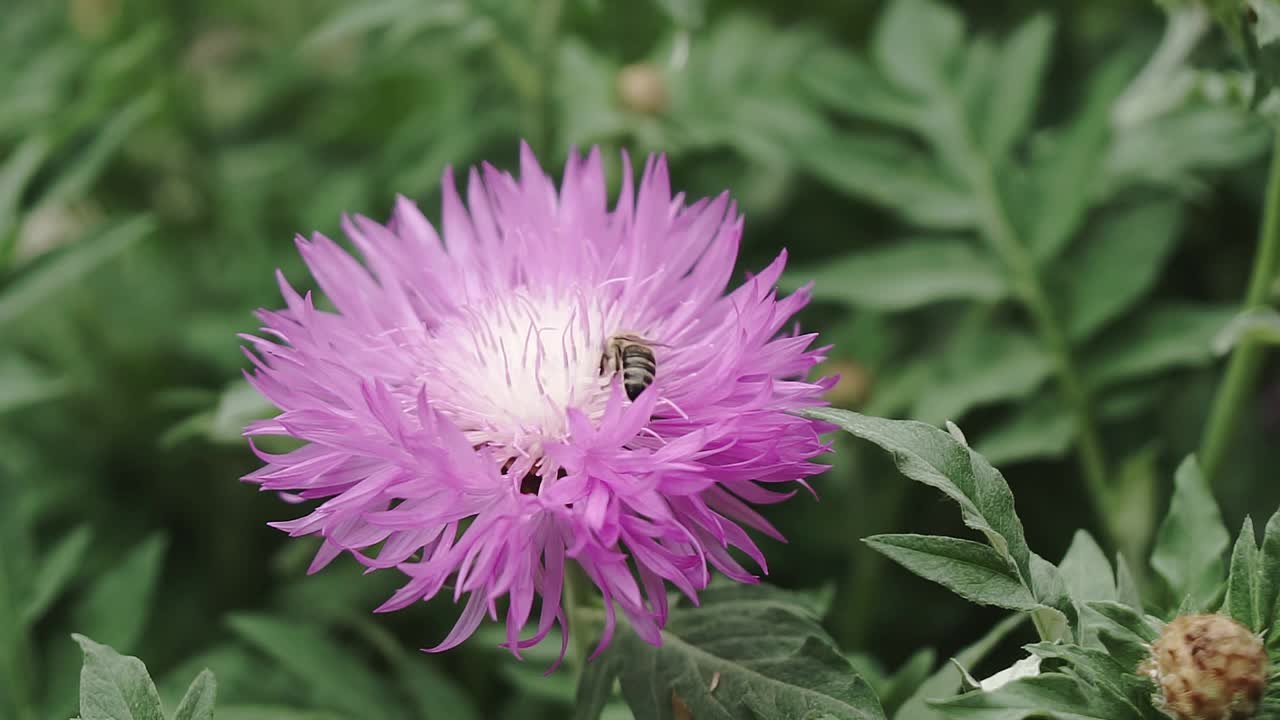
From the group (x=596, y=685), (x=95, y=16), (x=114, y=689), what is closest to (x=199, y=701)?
(x=114, y=689)

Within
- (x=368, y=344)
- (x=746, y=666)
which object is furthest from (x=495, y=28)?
(x=746, y=666)

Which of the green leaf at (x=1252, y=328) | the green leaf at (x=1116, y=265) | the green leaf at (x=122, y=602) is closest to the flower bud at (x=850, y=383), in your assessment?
the green leaf at (x=1116, y=265)

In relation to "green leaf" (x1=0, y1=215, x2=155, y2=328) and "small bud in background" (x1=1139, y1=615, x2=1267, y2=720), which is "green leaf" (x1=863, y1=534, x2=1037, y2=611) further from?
"green leaf" (x1=0, y1=215, x2=155, y2=328)

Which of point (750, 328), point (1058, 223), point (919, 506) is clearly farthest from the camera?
point (919, 506)

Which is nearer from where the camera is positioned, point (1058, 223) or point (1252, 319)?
point (1252, 319)

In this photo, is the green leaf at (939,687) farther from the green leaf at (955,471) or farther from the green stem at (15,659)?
the green stem at (15,659)

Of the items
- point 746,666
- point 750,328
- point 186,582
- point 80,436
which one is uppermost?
point 750,328

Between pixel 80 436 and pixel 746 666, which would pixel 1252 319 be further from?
pixel 80 436
